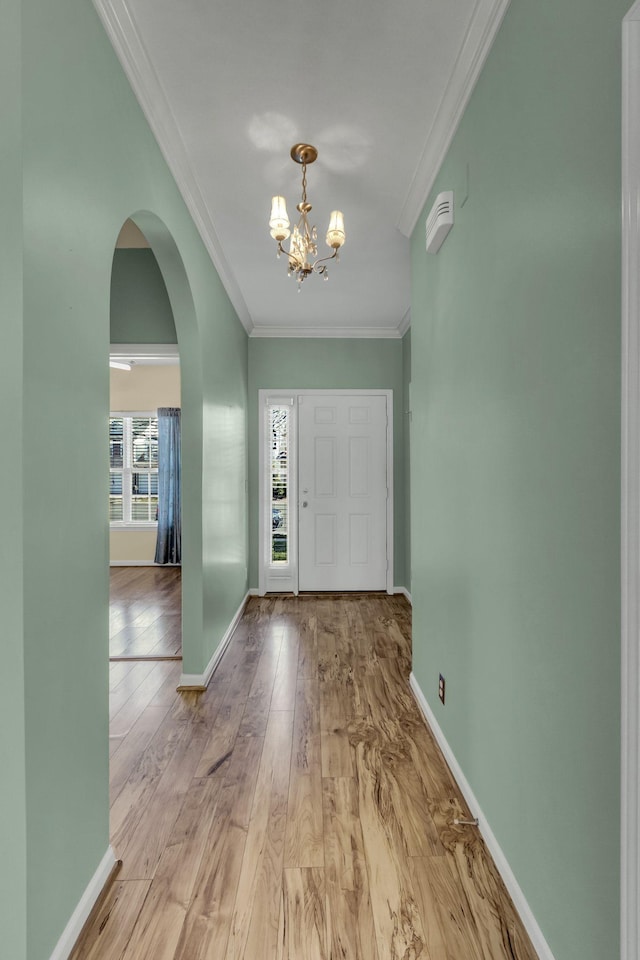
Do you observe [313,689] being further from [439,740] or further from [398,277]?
[398,277]

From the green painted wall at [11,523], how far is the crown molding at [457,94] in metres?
1.32

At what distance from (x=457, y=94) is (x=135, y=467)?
6.56 metres

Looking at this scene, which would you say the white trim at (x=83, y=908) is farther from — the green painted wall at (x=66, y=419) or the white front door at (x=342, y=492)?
the white front door at (x=342, y=492)

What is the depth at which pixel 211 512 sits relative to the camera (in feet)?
11.3

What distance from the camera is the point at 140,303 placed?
4.02 meters

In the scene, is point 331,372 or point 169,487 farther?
point 169,487

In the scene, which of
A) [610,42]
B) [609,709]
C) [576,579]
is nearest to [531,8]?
[610,42]

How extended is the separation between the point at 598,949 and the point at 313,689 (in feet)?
6.82

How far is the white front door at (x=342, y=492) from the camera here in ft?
17.6

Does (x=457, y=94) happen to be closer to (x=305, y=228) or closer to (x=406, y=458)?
(x=305, y=228)

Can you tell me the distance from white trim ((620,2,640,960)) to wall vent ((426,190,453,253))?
3.97 feet

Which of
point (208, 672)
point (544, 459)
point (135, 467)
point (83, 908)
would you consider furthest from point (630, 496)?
point (135, 467)

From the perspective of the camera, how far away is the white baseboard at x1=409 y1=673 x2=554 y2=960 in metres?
1.35

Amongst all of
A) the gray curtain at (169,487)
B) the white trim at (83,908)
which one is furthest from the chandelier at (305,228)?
the gray curtain at (169,487)
